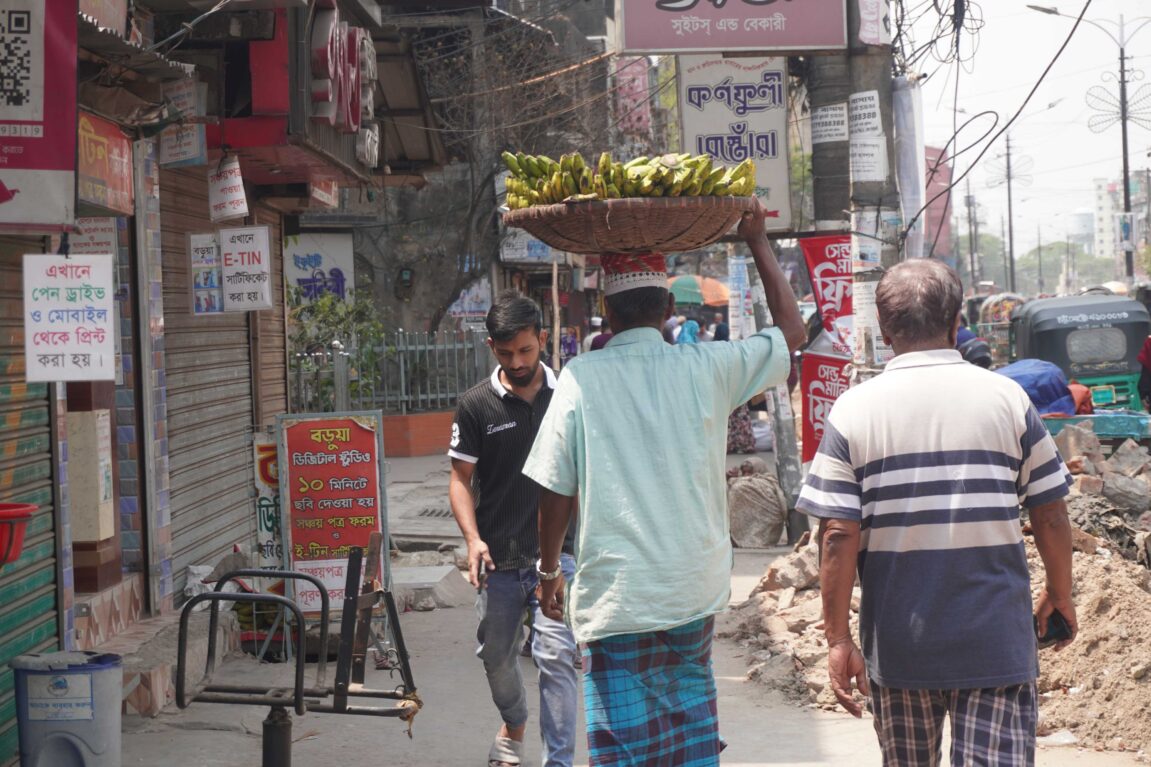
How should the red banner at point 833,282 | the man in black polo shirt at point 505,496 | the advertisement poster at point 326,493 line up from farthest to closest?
the red banner at point 833,282 → the advertisement poster at point 326,493 → the man in black polo shirt at point 505,496

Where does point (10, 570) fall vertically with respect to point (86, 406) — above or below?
below

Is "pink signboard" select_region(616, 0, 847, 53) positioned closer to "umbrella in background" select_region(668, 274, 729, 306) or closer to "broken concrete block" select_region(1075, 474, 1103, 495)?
"broken concrete block" select_region(1075, 474, 1103, 495)

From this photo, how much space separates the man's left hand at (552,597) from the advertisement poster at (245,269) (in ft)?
15.9

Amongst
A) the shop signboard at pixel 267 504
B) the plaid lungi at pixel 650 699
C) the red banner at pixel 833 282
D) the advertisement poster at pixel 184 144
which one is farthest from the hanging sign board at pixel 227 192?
the plaid lungi at pixel 650 699

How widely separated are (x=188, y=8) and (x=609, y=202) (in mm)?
5007

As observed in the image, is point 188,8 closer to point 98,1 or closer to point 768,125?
point 98,1

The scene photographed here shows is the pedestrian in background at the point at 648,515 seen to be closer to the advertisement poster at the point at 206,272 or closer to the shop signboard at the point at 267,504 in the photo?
the shop signboard at the point at 267,504

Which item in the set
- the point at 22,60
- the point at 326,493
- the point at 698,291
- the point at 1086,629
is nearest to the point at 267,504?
the point at 326,493

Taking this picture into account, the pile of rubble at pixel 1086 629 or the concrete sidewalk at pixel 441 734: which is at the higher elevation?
the pile of rubble at pixel 1086 629

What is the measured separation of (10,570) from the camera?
5699mm

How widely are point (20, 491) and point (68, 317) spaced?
1649mm

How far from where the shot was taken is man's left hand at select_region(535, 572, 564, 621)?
4180 millimetres

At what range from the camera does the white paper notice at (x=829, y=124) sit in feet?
29.7

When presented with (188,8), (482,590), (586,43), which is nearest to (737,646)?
(482,590)
